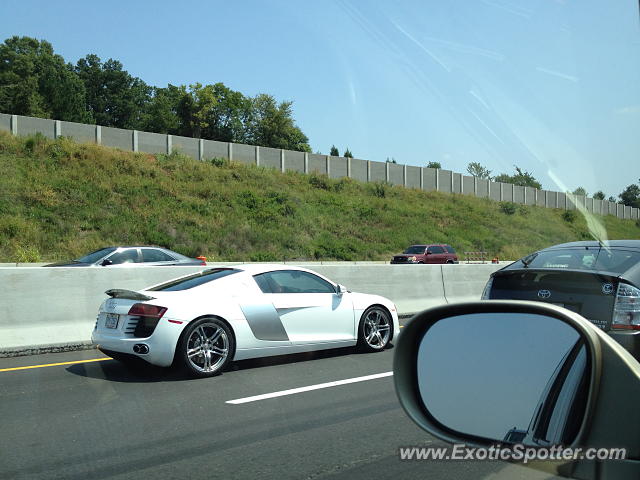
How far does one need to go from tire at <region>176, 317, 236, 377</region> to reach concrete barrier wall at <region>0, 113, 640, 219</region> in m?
28.9

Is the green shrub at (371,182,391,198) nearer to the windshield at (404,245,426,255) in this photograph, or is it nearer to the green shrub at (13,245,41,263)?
the windshield at (404,245,426,255)

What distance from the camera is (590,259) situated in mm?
5973

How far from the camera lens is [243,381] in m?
7.77

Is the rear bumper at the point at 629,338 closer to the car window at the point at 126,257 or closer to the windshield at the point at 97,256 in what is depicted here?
the car window at the point at 126,257

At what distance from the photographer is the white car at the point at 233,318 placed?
7863 mm

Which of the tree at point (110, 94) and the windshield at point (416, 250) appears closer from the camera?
the windshield at point (416, 250)

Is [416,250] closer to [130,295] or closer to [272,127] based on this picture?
[130,295]

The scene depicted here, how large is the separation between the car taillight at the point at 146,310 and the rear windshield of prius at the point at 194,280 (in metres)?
0.59

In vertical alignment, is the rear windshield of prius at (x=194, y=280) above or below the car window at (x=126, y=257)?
below

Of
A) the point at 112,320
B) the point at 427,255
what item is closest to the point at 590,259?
the point at 112,320

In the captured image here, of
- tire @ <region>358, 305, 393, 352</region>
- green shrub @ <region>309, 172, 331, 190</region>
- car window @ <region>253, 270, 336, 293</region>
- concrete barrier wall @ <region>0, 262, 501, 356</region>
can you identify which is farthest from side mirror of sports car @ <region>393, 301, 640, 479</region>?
green shrub @ <region>309, 172, 331, 190</region>

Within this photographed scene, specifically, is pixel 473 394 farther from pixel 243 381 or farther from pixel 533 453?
pixel 243 381

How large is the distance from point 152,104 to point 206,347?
9853 centimetres

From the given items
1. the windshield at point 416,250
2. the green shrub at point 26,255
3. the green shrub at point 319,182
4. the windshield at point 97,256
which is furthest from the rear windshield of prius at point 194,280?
the green shrub at point 319,182
